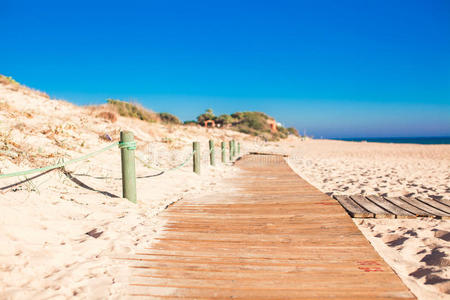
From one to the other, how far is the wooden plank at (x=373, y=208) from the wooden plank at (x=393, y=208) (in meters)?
0.08

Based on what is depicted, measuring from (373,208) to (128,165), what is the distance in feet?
11.6

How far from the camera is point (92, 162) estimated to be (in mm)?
5930

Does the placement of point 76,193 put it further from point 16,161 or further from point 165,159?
point 165,159

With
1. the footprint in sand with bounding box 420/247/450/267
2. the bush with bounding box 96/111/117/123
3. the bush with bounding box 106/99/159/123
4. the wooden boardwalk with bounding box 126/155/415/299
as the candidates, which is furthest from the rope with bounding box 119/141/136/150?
the bush with bounding box 106/99/159/123

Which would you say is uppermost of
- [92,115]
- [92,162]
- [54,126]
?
[92,115]

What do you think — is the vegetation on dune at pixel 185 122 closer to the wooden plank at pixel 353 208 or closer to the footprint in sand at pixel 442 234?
the wooden plank at pixel 353 208

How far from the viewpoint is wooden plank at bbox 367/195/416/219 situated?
134 inches

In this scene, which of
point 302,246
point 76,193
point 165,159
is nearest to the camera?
point 302,246

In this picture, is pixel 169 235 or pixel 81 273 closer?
pixel 81 273

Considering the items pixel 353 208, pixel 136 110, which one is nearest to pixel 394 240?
pixel 353 208

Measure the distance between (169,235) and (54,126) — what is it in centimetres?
608

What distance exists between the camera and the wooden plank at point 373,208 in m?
3.41

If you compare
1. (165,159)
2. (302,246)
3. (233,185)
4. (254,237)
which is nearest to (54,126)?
(165,159)

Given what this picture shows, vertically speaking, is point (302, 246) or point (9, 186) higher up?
point (9, 186)
